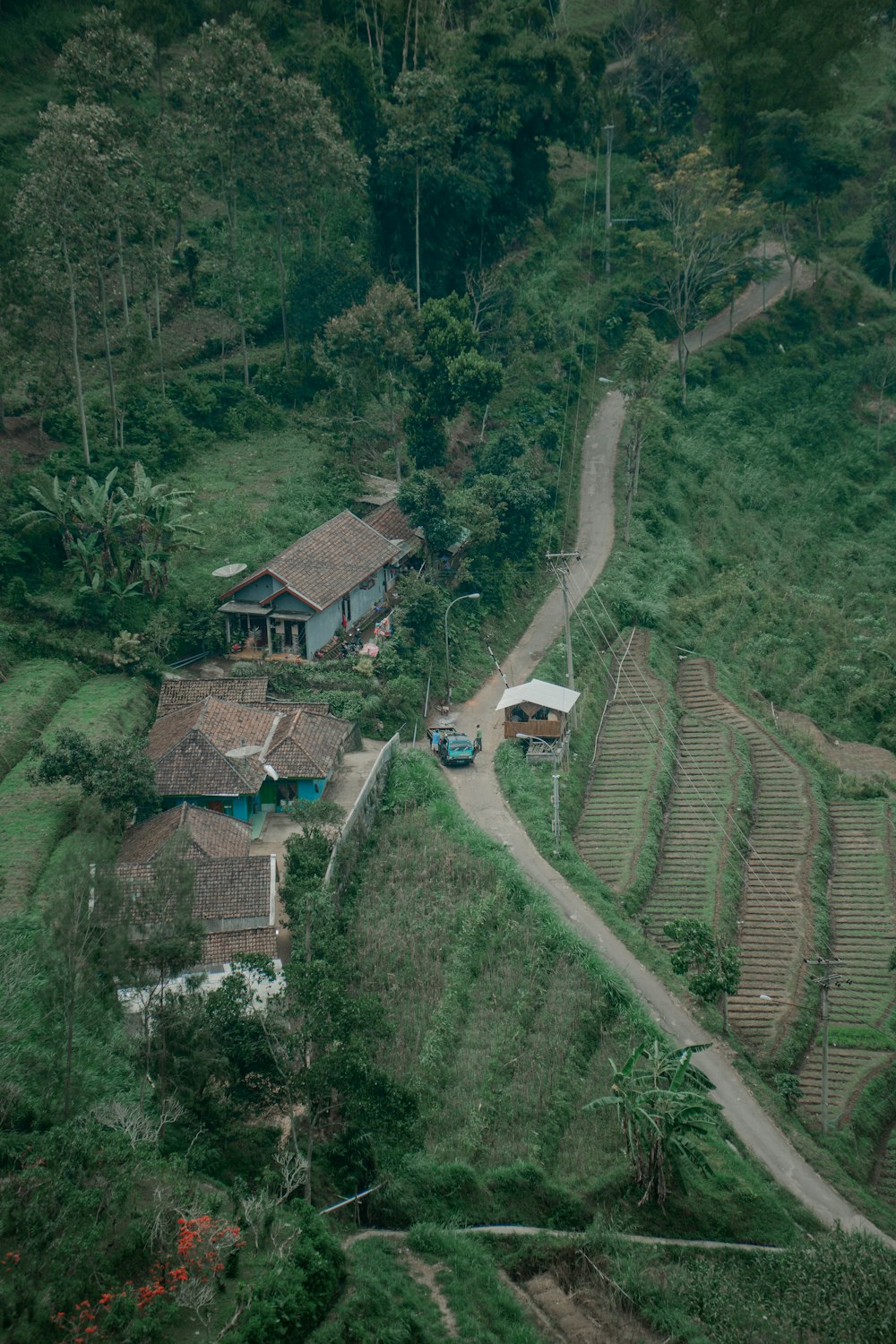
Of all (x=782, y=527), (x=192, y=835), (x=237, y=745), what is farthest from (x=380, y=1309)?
(x=782, y=527)

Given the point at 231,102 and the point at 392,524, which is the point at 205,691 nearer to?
the point at 392,524

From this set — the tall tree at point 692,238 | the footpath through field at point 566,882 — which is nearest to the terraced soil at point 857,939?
the footpath through field at point 566,882

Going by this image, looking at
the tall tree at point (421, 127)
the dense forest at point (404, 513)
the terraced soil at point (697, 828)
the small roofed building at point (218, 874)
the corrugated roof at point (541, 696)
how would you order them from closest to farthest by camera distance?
1. the dense forest at point (404, 513)
2. the small roofed building at point (218, 874)
3. the terraced soil at point (697, 828)
4. the corrugated roof at point (541, 696)
5. the tall tree at point (421, 127)

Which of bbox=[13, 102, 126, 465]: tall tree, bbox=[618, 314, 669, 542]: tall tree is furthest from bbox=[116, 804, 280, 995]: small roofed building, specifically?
bbox=[618, 314, 669, 542]: tall tree

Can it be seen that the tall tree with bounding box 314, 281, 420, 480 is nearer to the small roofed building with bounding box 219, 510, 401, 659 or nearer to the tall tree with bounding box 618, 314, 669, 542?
the small roofed building with bounding box 219, 510, 401, 659

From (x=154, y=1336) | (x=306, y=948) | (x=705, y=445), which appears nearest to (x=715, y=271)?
(x=705, y=445)

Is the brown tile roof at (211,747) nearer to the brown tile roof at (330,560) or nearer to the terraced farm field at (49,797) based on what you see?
the terraced farm field at (49,797)
